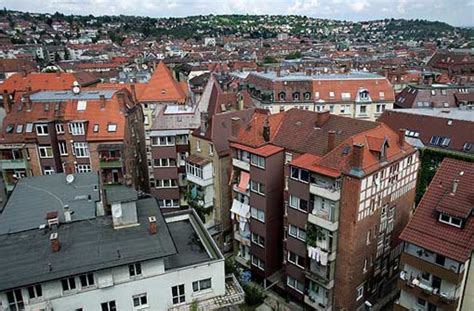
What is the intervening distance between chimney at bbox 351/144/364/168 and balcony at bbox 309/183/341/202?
7.86ft

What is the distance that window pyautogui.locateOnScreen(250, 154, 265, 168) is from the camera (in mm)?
34875

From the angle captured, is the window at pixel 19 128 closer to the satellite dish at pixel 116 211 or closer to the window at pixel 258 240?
the satellite dish at pixel 116 211

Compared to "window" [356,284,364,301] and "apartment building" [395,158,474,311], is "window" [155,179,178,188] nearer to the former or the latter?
"window" [356,284,364,301]

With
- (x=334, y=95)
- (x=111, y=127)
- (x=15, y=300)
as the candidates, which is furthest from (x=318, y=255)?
(x=334, y=95)

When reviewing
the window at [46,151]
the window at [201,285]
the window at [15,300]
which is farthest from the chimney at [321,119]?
the window at [46,151]

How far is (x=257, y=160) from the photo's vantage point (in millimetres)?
35375

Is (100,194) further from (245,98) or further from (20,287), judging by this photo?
(245,98)

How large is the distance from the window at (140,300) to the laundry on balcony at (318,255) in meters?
13.8

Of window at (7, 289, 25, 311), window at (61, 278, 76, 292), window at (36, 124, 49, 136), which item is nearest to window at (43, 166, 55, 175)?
window at (36, 124, 49, 136)

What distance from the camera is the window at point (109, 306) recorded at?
24291 millimetres

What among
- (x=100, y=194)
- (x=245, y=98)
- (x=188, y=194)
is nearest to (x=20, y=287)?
(x=100, y=194)

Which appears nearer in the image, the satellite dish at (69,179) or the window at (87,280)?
the window at (87,280)

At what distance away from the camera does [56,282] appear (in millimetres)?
22844

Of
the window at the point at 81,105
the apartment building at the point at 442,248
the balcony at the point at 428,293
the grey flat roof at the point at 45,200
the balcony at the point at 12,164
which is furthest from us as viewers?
the window at the point at 81,105
